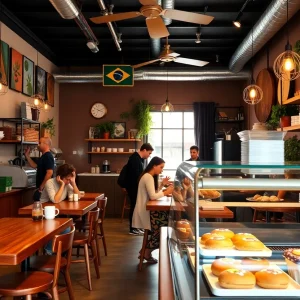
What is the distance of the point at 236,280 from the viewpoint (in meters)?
1.39

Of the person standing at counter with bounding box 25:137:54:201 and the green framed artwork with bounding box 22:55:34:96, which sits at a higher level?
the green framed artwork with bounding box 22:55:34:96

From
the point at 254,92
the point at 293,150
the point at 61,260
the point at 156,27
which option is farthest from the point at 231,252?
the point at 254,92

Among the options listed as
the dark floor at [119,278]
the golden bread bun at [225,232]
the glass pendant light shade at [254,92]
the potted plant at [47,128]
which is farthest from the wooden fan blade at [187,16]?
the potted plant at [47,128]

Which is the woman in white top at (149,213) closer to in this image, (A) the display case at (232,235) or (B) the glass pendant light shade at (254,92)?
(B) the glass pendant light shade at (254,92)

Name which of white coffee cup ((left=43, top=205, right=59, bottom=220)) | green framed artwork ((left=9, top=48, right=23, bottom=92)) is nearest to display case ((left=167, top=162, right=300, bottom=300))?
white coffee cup ((left=43, top=205, right=59, bottom=220))

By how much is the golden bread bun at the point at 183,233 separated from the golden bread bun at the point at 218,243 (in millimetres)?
98

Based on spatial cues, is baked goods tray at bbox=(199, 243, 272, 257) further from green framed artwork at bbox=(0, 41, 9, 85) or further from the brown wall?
the brown wall

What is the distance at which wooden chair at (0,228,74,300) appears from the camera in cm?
257

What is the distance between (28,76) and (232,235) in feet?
22.6

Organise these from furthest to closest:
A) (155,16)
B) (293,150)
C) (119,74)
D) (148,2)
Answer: (119,74) < (293,150) < (155,16) < (148,2)

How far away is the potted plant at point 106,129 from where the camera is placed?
986cm

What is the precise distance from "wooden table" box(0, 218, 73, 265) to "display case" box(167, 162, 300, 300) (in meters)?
Result: 0.96

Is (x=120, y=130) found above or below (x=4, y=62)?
below

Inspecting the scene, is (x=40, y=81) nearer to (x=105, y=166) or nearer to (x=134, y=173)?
(x=105, y=166)
